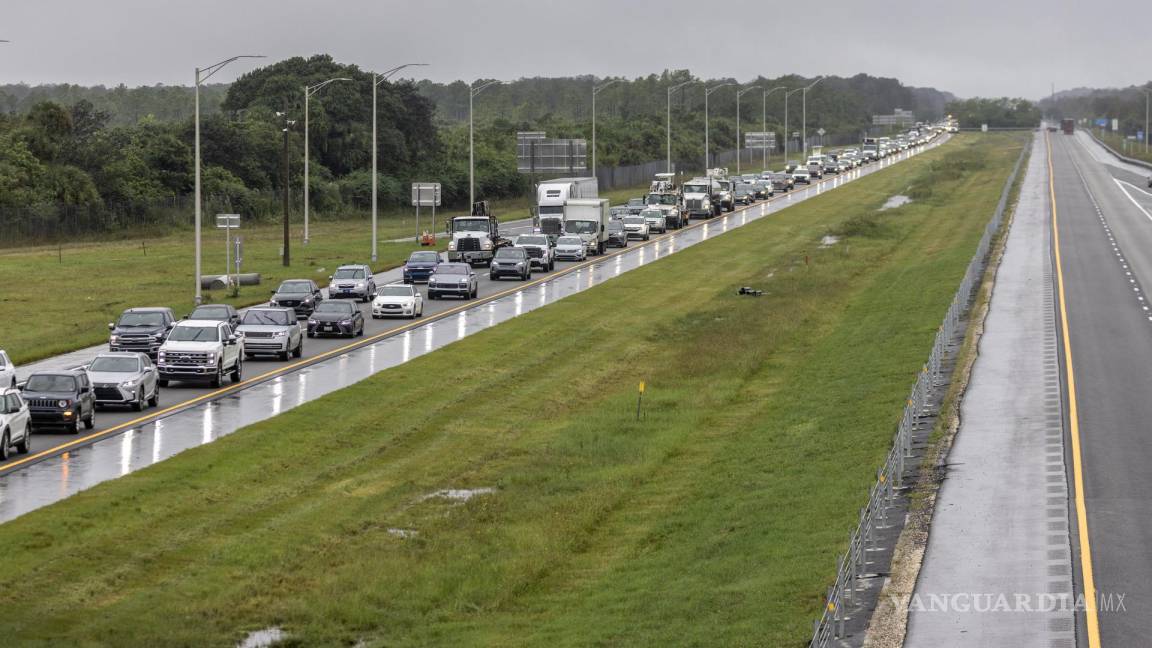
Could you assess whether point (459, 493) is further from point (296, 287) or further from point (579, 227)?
point (579, 227)

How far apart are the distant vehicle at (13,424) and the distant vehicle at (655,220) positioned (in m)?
74.1

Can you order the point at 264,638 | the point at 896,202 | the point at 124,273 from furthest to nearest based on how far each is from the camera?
1. the point at 896,202
2. the point at 124,273
3. the point at 264,638

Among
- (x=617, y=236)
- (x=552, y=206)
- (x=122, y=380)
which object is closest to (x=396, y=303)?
(x=122, y=380)

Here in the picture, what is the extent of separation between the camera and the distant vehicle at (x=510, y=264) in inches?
3127

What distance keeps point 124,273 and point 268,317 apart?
99.5 ft

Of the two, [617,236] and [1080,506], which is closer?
[1080,506]

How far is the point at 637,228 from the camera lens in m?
105

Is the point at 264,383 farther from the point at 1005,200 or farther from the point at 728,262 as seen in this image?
the point at 1005,200

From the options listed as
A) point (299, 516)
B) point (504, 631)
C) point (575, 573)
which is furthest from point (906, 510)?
point (299, 516)

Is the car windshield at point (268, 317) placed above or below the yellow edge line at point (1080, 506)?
above

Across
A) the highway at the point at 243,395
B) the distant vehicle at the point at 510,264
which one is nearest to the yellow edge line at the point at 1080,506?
the highway at the point at 243,395

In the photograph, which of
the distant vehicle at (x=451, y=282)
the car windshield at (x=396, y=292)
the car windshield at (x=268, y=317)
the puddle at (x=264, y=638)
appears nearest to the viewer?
the puddle at (x=264, y=638)

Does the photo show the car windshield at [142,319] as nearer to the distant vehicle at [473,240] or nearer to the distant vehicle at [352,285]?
the distant vehicle at [352,285]

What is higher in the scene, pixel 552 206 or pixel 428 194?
pixel 428 194
